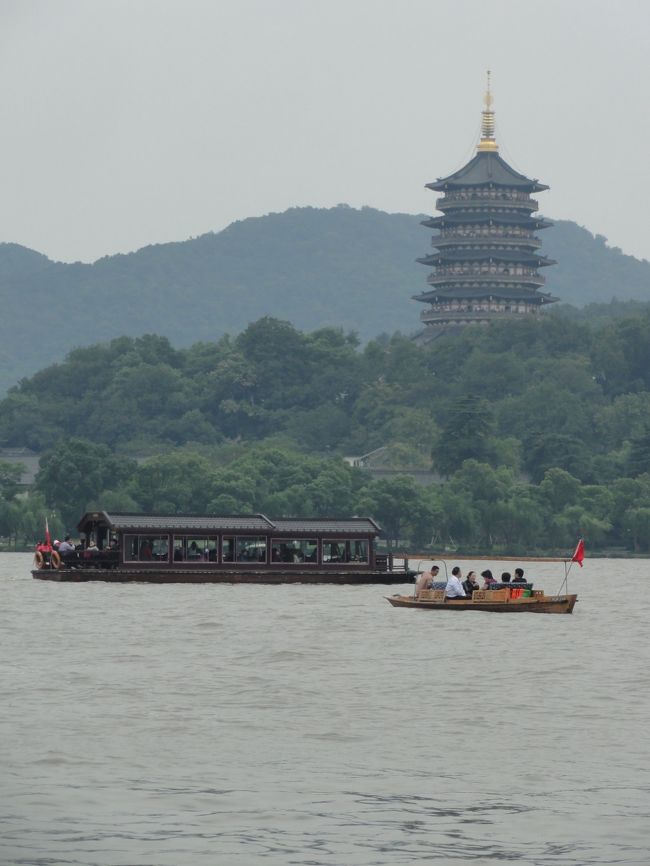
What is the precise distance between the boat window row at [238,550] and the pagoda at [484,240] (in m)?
111

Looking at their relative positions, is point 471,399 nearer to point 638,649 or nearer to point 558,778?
point 638,649

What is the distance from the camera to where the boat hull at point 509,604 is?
51344mm

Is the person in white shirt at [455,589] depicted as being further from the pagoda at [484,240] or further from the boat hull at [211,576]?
the pagoda at [484,240]

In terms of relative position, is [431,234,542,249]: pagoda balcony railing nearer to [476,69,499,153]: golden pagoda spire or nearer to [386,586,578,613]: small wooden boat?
[476,69,499,153]: golden pagoda spire

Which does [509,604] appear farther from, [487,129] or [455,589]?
[487,129]

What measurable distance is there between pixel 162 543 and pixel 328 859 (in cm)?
5235

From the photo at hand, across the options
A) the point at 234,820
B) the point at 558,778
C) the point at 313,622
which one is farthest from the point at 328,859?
the point at 313,622

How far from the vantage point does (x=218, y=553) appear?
69.6 m

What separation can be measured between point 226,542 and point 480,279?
4464 inches

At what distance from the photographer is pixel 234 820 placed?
21.5 meters

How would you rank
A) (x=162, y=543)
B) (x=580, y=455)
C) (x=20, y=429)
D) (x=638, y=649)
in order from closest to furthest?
(x=638, y=649) → (x=162, y=543) → (x=580, y=455) → (x=20, y=429)

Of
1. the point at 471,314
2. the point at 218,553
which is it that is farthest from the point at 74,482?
the point at 471,314

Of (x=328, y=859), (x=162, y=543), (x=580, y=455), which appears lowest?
(x=328, y=859)

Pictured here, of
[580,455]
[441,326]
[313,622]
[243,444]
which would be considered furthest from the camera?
[441,326]
